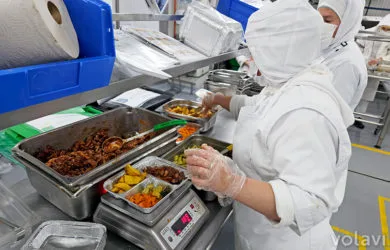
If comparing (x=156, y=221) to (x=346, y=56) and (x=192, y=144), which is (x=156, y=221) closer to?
(x=192, y=144)

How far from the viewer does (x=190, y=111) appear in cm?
184

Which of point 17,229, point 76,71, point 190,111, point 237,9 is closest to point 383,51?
point 237,9

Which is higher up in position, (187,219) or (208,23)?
(208,23)

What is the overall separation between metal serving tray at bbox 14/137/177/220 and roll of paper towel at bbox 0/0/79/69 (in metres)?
0.49

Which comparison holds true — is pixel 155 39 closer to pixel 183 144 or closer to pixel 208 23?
pixel 208 23

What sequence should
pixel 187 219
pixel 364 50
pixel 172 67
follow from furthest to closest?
1. pixel 364 50
2. pixel 172 67
3. pixel 187 219

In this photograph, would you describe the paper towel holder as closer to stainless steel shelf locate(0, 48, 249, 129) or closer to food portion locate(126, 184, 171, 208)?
stainless steel shelf locate(0, 48, 249, 129)

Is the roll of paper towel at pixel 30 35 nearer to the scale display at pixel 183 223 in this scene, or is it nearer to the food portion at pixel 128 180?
the food portion at pixel 128 180

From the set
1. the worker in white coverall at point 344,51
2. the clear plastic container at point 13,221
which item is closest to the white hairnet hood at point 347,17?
the worker in white coverall at point 344,51

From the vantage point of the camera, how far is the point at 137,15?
1.49 m

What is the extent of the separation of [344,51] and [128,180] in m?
1.99

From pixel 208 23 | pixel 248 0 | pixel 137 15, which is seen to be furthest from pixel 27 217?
pixel 248 0

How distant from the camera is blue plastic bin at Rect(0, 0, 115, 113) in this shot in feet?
1.82

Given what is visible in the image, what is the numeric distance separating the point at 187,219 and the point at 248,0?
198 cm
